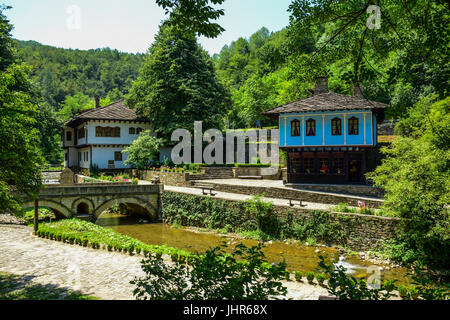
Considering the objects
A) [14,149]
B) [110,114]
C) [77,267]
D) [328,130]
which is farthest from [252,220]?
[110,114]

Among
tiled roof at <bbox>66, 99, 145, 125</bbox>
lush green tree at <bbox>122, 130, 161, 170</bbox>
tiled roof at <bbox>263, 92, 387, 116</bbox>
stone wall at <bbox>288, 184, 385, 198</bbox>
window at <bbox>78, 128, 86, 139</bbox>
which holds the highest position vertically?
tiled roof at <bbox>66, 99, 145, 125</bbox>

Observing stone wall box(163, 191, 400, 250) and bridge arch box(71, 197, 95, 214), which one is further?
bridge arch box(71, 197, 95, 214)

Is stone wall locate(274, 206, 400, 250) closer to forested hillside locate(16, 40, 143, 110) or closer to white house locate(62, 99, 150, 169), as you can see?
white house locate(62, 99, 150, 169)

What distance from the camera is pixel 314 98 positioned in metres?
24.9

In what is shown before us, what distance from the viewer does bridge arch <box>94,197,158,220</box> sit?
22891mm

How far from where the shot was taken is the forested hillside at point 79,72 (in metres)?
87.6

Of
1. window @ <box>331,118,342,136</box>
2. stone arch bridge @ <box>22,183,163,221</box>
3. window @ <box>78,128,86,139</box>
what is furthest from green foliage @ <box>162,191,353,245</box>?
window @ <box>78,128,86,139</box>

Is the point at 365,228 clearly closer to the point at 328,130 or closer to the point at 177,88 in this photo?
the point at 328,130

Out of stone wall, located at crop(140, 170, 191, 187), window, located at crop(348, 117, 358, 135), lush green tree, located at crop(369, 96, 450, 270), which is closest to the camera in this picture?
→ lush green tree, located at crop(369, 96, 450, 270)

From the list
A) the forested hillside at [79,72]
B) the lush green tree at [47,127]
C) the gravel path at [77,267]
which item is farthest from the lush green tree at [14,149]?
the forested hillside at [79,72]

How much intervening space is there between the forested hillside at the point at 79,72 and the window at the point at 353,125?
74.6 metres

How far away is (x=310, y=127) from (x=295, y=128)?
113cm

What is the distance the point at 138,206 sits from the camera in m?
25.9
